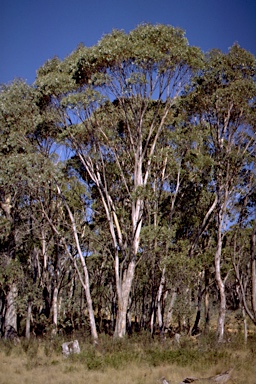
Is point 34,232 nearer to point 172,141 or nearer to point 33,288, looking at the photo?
point 33,288

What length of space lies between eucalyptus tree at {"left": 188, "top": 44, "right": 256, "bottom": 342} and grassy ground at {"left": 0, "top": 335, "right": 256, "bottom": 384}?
5302mm

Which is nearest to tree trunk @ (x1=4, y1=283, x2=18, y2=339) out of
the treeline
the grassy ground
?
the treeline

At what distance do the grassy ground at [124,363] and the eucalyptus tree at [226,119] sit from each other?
17.4 ft

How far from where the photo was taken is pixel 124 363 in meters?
12.2

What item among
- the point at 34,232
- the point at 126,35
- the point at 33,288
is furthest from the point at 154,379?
the point at 34,232

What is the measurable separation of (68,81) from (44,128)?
3.13 m

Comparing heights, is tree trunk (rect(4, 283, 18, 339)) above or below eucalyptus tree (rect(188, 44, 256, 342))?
below

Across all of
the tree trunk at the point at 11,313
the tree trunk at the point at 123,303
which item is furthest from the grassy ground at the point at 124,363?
the tree trunk at the point at 11,313

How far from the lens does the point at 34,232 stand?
82.7 feet

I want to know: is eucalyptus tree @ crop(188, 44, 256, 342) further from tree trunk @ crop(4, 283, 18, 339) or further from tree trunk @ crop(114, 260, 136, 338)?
tree trunk @ crop(4, 283, 18, 339)

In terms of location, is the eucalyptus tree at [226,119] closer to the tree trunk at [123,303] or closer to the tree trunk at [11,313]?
the tree trunk at [123,303]

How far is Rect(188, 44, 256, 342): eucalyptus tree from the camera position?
19375 mm

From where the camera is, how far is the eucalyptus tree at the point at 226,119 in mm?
19375

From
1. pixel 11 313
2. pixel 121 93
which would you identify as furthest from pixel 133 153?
pixel 11 313
